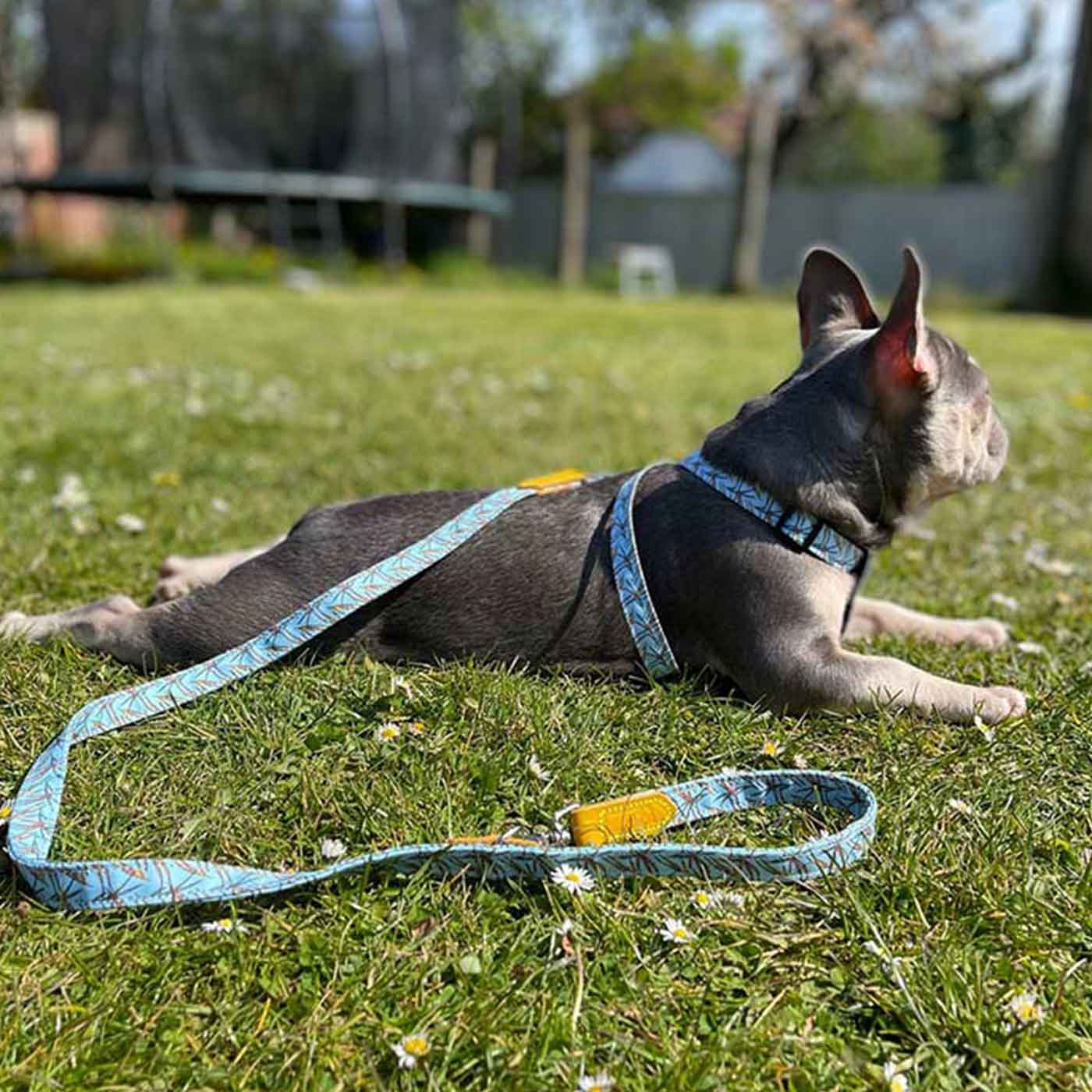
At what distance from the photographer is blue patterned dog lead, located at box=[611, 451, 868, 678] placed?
3221mm

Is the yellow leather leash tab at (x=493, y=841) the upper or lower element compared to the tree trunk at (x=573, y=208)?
lower

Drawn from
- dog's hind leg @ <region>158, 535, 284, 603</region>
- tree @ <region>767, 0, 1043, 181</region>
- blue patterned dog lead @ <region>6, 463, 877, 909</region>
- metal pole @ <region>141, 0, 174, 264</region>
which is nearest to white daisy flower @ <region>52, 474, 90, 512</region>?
dog's hind leg @ <region>158, 535, 284, 603</region>

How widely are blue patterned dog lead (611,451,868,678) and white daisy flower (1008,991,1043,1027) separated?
1326 millimetres

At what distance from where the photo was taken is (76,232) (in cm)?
3142

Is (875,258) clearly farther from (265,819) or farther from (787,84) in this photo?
(265,819)

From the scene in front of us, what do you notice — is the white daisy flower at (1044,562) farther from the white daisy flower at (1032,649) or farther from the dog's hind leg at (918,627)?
the white daisy flower at (1032,649)

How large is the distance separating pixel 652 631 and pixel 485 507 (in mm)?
615

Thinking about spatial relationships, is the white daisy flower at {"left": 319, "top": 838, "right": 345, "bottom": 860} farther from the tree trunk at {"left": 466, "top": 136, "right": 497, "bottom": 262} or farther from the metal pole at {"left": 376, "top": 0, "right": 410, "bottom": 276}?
the tree trunk at {"left": 466, "top": 136, "right": 497, "bottom": 262}

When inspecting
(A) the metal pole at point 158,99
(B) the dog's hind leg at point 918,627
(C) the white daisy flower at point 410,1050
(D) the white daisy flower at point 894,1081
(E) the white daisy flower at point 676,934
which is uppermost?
(A) the metal pole at point 158,99

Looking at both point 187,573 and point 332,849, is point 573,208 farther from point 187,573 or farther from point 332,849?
point 332,849

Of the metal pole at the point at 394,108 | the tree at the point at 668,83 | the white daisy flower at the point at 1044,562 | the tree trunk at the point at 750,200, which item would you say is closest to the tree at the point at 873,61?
the tree at the point at 668,83

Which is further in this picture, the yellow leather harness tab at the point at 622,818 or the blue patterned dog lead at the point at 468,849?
the yellow leather harness tab at the point at 622,818

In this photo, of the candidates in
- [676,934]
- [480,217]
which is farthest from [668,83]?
[676,934]

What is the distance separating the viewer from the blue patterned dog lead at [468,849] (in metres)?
2.32
